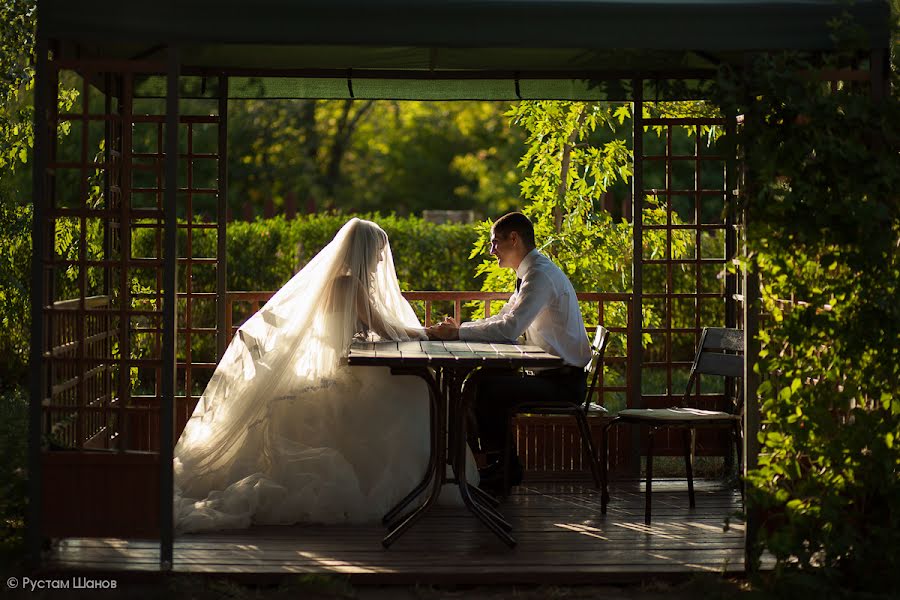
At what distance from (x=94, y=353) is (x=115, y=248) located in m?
0.74

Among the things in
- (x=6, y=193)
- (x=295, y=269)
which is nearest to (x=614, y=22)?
(x=6, y=193)

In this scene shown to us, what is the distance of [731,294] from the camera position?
6.55m

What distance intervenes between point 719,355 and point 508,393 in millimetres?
1302

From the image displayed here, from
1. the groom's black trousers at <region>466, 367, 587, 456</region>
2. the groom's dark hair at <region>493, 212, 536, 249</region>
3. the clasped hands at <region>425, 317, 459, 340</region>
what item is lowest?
the groom's black trousers at <region>466, 367, 587, 456</region>

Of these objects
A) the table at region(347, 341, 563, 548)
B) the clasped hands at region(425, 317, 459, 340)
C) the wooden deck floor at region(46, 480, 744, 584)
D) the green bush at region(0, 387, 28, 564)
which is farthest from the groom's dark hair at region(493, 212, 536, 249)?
the green bush at region(0, 387, 28, 564)

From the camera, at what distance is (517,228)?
19.0 feet

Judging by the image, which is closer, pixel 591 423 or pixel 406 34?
pixel 406 34

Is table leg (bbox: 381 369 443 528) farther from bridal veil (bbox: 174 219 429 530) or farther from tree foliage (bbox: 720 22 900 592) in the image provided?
tree foliage (bbox: 720 22 900 592)

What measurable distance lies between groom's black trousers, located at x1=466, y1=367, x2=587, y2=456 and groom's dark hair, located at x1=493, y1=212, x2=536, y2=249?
691 mm

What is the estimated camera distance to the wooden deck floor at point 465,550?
435 cm

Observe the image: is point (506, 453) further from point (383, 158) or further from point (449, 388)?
point (383, 158)

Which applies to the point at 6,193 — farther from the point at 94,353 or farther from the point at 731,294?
the point at 731,294

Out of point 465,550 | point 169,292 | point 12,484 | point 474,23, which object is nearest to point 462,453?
point 465,550

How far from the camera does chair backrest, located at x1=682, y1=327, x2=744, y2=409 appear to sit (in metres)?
6.01
